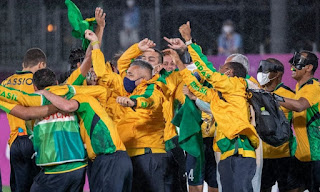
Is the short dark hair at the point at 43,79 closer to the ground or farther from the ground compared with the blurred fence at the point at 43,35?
closer to the ground

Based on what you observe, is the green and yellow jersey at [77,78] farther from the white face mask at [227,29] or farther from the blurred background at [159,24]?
the white face mask at [227,29]

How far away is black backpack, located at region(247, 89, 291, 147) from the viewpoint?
7.11 meters

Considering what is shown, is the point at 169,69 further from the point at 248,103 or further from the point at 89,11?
the point at 89,11

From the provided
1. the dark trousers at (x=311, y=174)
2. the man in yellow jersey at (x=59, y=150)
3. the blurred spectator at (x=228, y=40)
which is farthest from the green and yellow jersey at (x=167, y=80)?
the blurred spectator at (x=228, y=40)

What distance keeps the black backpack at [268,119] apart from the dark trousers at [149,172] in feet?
3.41

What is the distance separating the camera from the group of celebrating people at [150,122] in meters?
6.72

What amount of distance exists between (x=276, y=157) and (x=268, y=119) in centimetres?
161

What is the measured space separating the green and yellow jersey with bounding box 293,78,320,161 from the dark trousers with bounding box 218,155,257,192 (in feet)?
5.59

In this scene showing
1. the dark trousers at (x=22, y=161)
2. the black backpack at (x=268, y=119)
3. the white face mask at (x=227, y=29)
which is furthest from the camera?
the white face mask at (x=227, y=29)

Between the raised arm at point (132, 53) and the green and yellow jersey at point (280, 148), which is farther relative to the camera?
the green and yellow jersey at point (280, 148)

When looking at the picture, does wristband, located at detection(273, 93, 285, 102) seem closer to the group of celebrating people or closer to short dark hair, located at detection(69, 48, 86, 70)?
the group of celebrating people

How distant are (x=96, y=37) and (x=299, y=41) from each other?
24.3 feet

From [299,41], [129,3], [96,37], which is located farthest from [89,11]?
[96,37]

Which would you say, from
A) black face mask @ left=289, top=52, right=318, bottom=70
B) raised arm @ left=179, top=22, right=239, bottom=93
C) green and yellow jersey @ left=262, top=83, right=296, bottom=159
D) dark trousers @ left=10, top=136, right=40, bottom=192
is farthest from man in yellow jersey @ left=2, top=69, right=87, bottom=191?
black face mask @ left=289, top=52, right=318, bottom=70
